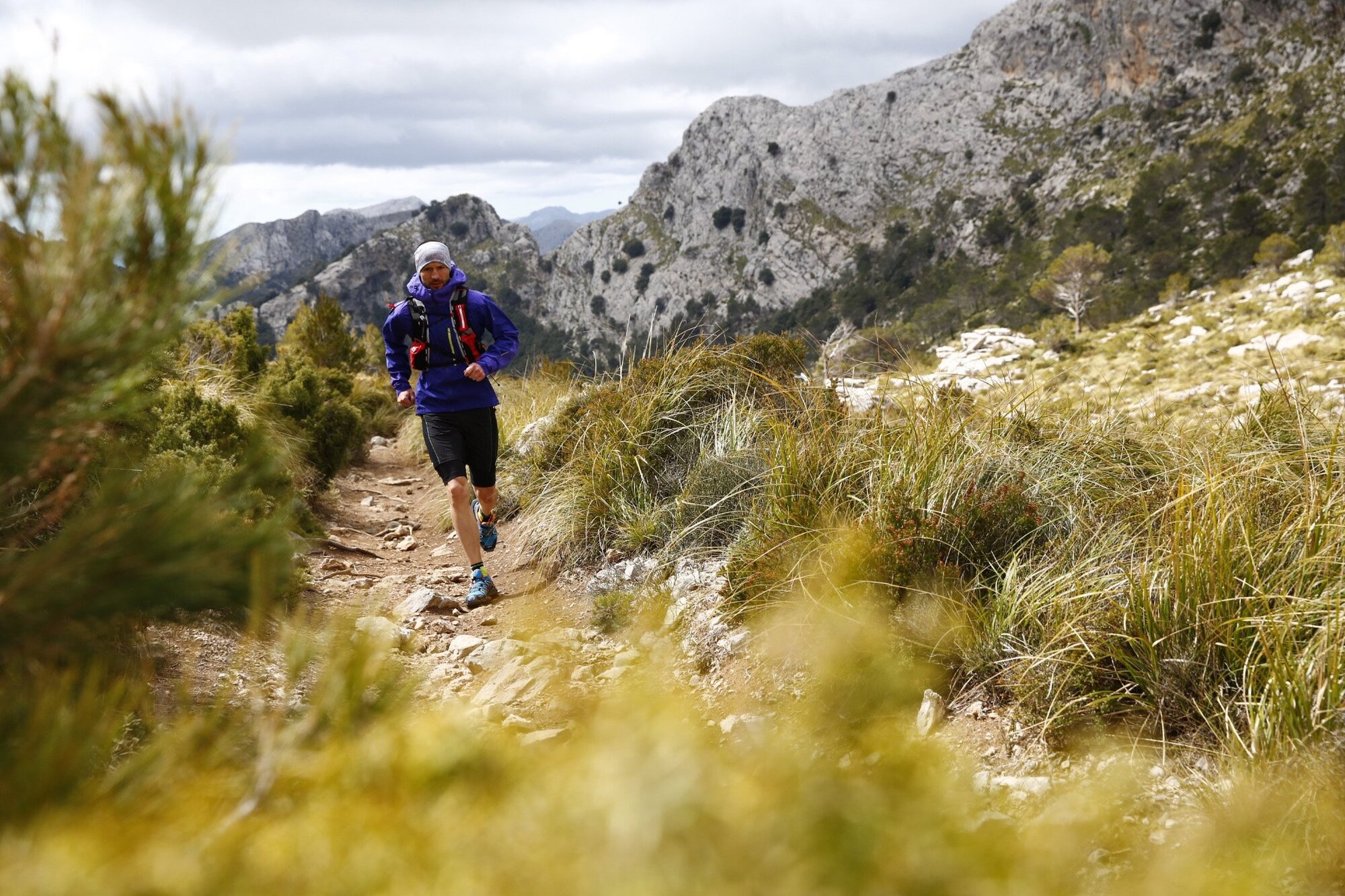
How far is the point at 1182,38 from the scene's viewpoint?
205ft

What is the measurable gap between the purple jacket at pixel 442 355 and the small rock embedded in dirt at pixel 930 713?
3.18 metres

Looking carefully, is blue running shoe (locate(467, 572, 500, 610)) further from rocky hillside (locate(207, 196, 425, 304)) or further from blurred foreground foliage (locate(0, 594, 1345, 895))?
rocky hillside (locate(207, 196, 425, 304))

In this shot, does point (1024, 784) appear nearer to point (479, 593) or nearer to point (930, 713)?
point (930, 713)

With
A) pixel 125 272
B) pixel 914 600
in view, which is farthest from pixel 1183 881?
pixel 914 600

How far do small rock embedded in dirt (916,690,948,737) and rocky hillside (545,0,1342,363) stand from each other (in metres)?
53.7

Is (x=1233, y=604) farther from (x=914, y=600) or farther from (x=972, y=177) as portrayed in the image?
(x=972, y=177)

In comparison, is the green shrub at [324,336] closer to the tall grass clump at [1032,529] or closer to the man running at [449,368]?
the man running at [449,368]

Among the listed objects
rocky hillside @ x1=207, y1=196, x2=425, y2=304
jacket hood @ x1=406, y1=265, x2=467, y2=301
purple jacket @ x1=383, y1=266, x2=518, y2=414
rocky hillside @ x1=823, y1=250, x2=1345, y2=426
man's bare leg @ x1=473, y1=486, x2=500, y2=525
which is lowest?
rocky hillside @ x1=823, y1=250, x2=1345, y2=426

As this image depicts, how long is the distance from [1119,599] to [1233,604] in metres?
0.34

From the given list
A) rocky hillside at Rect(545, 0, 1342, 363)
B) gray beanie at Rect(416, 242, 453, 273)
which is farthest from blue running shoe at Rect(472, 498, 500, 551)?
rocky hillside at Rect(545, 0, 1342, 363)

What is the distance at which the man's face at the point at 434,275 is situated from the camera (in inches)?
195

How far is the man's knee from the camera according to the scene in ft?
16.0

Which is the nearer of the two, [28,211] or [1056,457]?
[28,211]

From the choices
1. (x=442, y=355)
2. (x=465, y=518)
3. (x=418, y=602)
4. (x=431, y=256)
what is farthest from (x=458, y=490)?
(x=431, y=256)
